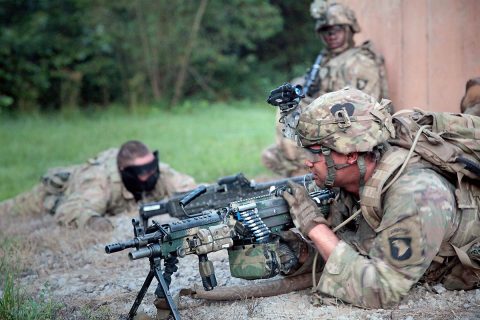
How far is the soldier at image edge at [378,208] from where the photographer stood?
357 centimetres

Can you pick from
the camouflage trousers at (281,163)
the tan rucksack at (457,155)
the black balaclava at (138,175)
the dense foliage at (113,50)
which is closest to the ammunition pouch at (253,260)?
the tan rucksack at (457,155)

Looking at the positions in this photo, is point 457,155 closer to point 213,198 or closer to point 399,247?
point 399,247

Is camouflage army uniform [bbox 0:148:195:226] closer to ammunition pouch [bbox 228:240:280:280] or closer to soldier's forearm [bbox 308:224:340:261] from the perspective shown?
ammunition pouch [bbox 228:240:280:280]

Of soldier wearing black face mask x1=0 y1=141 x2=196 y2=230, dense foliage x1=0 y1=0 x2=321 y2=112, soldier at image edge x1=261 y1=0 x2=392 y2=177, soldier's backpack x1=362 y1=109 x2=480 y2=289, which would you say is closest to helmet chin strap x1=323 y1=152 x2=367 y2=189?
soldier's backpack x1=362 y1=109 x2=480 y2=289

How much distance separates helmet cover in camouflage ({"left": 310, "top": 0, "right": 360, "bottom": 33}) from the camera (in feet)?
25.7

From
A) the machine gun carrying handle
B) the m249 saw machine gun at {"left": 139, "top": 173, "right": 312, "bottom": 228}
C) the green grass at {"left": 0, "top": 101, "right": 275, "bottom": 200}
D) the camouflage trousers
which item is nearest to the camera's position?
the machine gun carrying handle

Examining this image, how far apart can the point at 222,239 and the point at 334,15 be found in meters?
4.61

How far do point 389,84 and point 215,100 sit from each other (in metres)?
10.8

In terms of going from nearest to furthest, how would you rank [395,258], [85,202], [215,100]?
[395,258] → [85,202] → [215,100]

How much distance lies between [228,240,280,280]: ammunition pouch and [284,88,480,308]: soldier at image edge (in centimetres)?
25

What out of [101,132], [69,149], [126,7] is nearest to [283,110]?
[69,149]

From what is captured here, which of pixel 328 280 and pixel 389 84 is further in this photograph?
pixel 389 84

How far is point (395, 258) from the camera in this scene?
3.59 meters

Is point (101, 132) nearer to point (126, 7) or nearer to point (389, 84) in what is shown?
point (126, 7)
